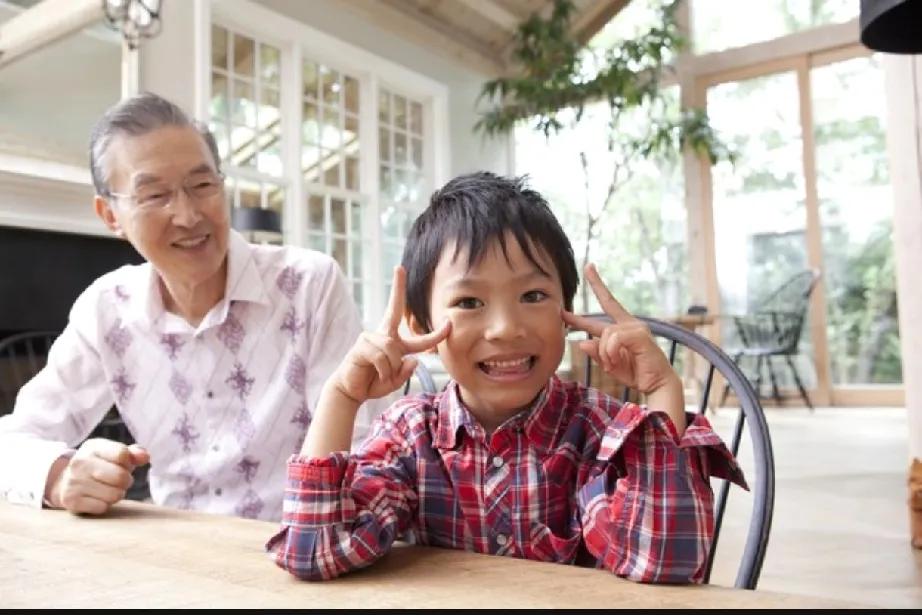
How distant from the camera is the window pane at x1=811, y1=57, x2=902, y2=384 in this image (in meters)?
6.69

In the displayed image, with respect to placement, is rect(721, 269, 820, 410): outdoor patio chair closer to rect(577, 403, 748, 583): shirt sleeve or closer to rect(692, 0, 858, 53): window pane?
rect(692, 0, 858, 53): window pane

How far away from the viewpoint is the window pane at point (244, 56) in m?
5.11

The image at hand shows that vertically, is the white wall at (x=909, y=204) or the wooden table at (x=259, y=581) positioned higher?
the white wall at (x=909, y=204)

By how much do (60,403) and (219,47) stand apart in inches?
162

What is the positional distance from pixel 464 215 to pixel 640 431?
29 centimetres

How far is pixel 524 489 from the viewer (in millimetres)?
813

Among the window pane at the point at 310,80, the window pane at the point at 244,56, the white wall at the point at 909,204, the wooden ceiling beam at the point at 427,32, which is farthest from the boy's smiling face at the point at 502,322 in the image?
the wooden ceiling beam at the point at 427,32

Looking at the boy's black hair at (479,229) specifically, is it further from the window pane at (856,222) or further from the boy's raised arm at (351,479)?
the window pane at (856,222)

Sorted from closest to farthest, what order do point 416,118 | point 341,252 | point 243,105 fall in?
1. point 243,105
2. point 341,252
3. point 416,118

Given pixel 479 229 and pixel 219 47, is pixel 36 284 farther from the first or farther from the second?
pixel 479 229

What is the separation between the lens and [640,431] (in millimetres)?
703

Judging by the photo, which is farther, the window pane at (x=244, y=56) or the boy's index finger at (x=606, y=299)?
the window pane at (x=244, y=56)

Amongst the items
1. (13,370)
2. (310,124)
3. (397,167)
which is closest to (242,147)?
(310,124)

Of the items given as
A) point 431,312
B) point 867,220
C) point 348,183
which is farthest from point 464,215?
point 867,220
